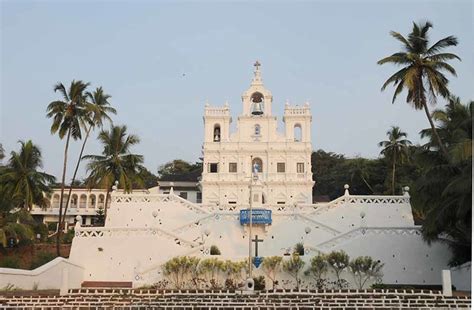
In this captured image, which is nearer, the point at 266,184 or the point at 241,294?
the point at 241,294

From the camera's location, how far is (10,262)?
97.5 ft

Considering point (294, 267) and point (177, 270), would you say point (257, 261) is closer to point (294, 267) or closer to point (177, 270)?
point (294, 267)

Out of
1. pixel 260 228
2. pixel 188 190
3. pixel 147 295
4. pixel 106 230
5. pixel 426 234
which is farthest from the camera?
pixel 188 190

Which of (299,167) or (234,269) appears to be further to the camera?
(299,167)

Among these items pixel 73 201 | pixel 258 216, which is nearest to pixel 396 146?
pixel 258 216

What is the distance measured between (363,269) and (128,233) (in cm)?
1238

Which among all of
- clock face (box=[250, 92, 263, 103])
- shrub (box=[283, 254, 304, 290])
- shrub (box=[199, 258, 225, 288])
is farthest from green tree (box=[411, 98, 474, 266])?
clock face (box=[250, 92, 263, 103])

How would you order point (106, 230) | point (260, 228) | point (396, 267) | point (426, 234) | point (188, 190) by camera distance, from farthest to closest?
point (188, 190) → point (260, 228) → point (106, 230) → point (396, 267) → point (426, 234)

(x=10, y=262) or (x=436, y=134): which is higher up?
(x=436, y=134)

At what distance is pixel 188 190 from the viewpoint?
55.4m

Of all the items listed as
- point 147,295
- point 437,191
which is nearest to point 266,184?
point 437,191

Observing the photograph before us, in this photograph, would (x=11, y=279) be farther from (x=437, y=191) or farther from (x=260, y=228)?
(x=437, y=191)

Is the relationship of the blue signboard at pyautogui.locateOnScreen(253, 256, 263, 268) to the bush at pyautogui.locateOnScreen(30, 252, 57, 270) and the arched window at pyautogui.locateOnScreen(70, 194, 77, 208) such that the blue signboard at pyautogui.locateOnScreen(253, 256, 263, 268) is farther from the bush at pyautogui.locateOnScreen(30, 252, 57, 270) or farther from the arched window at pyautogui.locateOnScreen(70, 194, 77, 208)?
the arched window at pyautogui.locateOnScreen(70, 194, 77, 208)

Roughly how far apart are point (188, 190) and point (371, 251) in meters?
30.7
